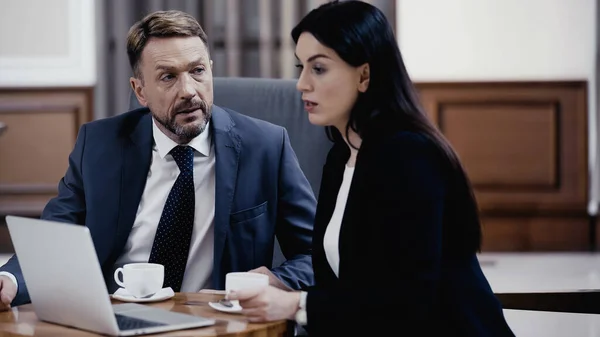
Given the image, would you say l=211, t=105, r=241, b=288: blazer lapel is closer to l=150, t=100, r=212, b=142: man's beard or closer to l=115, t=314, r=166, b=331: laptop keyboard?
l=150, t=100, r=212, b=142: man's beard

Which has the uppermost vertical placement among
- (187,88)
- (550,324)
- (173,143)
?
(187,88)

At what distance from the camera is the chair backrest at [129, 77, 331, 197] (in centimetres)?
236

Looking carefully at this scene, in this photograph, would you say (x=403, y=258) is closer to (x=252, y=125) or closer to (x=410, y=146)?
(x=410, y=146)

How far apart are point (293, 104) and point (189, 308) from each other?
2.99 feet

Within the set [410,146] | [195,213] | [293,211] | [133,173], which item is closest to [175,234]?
[195,213]

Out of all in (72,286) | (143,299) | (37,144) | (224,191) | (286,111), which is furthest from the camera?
Answer: (37,144)

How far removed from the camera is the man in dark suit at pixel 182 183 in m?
2.02

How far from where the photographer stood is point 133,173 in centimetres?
207

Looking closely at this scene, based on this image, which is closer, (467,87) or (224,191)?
(224,191)

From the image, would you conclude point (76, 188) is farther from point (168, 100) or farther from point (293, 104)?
point (293, 104)

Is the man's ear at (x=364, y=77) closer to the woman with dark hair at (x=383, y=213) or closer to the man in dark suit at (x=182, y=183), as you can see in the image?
the woman with dark hair at (x=383, y=213)

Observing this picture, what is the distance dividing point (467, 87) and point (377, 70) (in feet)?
10.3

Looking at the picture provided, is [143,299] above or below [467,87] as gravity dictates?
below

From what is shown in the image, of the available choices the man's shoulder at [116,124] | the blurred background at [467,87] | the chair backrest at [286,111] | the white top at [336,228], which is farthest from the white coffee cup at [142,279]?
the blurred background at [467,87]
